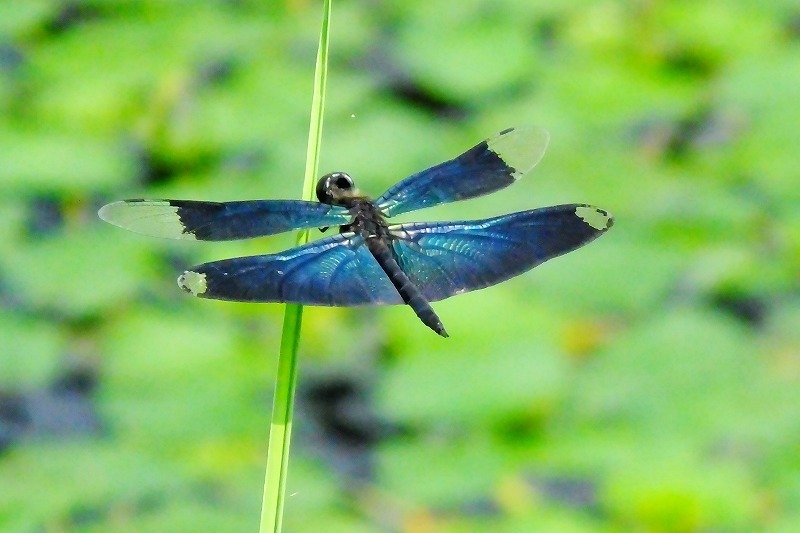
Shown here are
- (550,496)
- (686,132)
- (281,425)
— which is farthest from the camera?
(686,132)

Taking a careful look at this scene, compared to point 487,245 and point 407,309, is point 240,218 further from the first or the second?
point 407,309

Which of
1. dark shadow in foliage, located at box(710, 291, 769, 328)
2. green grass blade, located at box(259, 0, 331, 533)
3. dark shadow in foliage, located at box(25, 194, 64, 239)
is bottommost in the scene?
green grass blade, located at box(259, 0, 331, 533)

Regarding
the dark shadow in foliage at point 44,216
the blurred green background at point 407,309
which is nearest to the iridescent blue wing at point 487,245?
the blurred green background at point 407,309

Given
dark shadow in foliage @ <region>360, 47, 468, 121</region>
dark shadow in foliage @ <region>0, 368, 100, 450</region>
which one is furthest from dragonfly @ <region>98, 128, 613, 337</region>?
dark shadow in foliage @ <region>360, 47, 468, 121</region>

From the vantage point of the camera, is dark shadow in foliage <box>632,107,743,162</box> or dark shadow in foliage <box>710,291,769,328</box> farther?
dark shadow in foliage <box>632,107,743,162</box>

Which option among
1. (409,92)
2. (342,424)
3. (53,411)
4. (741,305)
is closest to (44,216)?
(53,411)

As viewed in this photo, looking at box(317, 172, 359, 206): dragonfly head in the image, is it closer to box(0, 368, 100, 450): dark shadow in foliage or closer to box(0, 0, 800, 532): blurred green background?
box(0, 0, 800, 532): blurred green background

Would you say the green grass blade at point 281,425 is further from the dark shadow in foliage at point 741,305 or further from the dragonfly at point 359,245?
the dark shadow in foliage at point 741,305
